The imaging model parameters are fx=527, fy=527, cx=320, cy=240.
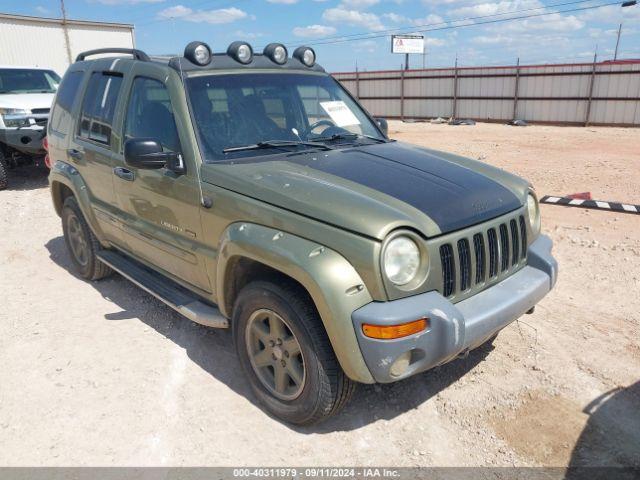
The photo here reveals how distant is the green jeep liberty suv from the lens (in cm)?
249

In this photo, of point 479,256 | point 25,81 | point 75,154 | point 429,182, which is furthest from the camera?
point 25,81

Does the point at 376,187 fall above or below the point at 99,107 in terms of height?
below

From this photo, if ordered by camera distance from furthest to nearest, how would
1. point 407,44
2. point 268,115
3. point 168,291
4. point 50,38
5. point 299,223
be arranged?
1. point 407,44
2. point 50,38
3. point 168,291
4. point 268,115
5. point 299,223

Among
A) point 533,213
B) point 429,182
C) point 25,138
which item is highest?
point 429,182

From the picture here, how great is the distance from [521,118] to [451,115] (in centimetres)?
298

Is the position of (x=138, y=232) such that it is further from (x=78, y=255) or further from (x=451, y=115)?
(x=451, y=115)

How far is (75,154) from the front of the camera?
15.4 ft

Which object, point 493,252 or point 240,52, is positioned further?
point 240,52

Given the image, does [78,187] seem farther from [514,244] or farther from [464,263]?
[514,244]

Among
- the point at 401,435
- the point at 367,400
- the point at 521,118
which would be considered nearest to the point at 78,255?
the point at 367,400

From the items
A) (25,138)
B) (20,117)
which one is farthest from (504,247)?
(20,117)

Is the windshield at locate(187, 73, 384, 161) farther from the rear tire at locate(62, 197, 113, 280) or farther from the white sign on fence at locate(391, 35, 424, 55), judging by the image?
the white sign on fence at locate(391, 35, 424, 55)

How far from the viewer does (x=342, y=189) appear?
2.81 meters

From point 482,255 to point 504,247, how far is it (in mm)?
261
